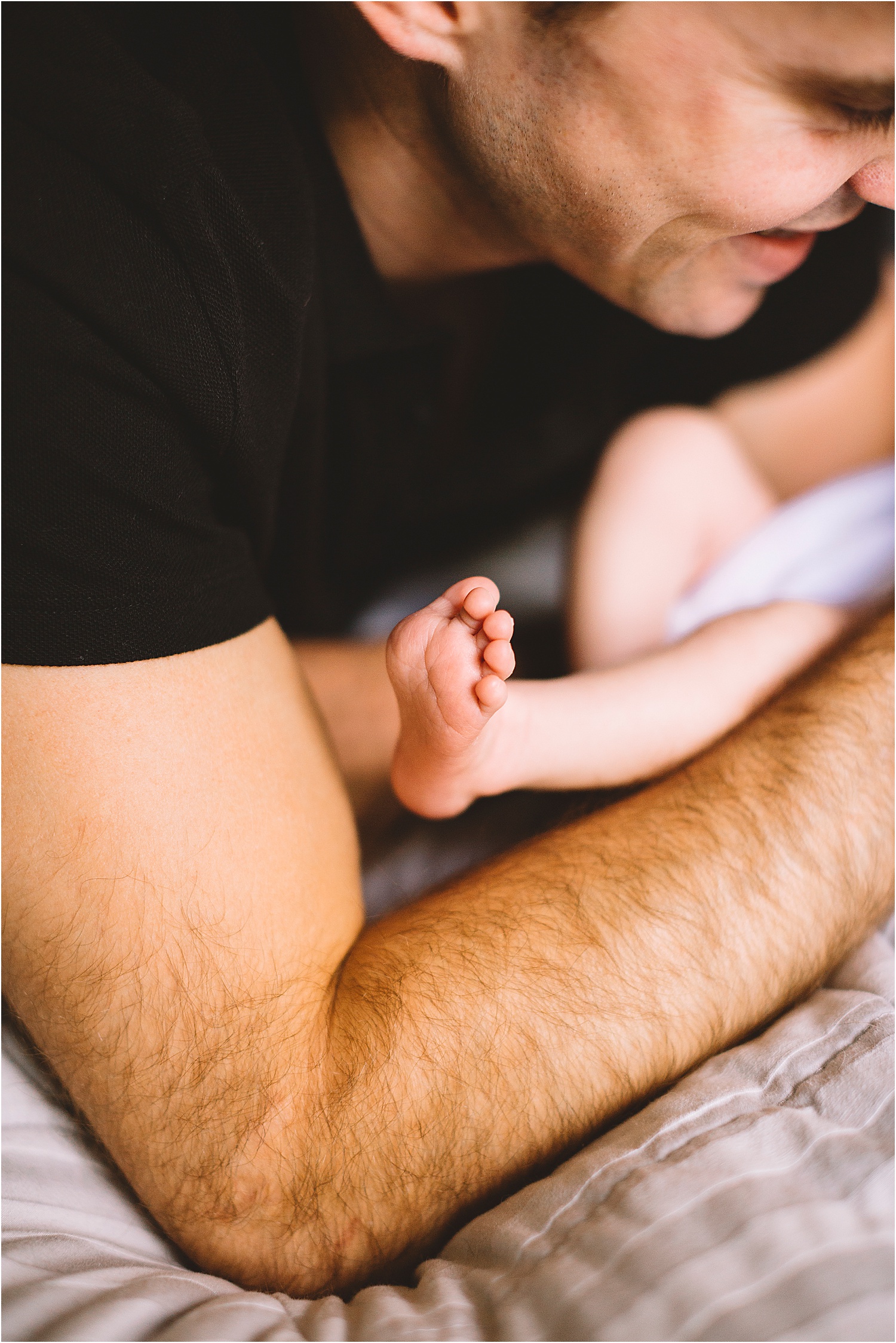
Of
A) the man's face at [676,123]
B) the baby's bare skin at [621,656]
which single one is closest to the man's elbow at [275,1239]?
the baby's bare skin at [621,656]

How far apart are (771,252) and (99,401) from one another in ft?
2.34

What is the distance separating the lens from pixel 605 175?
73 cm

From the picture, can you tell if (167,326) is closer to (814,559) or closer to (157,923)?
(157,923)

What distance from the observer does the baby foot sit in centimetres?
62

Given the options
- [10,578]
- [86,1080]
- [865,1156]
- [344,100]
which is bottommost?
[865,1156]

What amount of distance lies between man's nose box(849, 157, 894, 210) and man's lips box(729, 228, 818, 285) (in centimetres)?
8

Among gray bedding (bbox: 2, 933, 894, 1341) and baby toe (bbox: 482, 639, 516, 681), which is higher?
baby toe (bbox: 482, 639, 516, 681)

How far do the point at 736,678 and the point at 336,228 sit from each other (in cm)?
62

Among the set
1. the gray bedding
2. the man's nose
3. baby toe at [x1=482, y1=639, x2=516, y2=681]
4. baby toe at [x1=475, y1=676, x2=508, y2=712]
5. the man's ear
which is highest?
the man's ear

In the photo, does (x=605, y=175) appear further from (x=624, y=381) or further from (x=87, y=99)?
(x=624, y=381)

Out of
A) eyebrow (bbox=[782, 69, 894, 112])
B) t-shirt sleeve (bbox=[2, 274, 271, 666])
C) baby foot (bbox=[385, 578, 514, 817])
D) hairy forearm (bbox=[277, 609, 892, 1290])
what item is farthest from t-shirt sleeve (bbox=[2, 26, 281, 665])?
eyebrow (bbox=[782, 69, 894, 112])

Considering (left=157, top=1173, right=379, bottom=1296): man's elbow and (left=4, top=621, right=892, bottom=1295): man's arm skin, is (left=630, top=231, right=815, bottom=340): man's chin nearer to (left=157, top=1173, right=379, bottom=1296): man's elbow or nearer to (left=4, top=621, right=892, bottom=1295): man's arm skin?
(left=4, top=621, right=892, bottom=1295): man's arm skin

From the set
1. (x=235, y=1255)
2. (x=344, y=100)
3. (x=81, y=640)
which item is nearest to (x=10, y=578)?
(x=81, y=640)

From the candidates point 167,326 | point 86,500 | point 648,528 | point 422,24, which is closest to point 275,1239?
point 86,500
